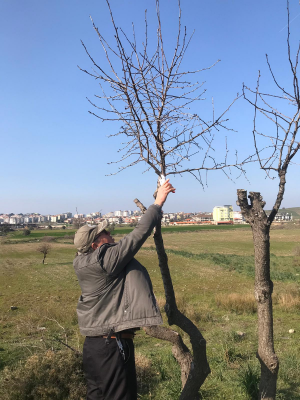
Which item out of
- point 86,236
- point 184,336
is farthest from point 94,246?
point 184,336

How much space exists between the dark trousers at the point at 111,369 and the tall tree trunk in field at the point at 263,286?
123cm

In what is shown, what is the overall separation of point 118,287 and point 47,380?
2151mm

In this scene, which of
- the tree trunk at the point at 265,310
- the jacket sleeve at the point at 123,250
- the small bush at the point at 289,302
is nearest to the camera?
the jacket sleeve at the point at 123,250

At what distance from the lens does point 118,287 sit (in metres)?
2.39

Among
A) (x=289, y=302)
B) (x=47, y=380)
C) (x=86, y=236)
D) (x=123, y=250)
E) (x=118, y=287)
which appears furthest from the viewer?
(x=289, y=302)

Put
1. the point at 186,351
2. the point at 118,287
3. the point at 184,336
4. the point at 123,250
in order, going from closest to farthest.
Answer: the point at 123,250, the point at 118,287, the point at 186,351, the point at 184,336

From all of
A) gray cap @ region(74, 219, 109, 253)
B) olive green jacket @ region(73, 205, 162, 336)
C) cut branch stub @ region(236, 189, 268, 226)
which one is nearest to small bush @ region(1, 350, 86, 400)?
olive green jacket @ region(73, 205, 162, 336)

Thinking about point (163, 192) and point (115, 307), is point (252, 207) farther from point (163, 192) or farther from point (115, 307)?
point (115, 307)

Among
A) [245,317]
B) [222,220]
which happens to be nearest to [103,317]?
[245,317]

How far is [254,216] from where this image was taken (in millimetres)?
2850

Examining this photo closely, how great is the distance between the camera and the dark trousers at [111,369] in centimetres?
233

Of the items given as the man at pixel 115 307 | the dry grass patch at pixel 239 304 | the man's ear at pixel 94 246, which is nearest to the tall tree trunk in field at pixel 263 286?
the man at pixel 115 307

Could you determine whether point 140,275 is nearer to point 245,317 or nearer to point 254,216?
point 254,216

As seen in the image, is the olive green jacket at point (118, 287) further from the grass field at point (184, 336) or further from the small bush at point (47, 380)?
the grass field at point (184, 336)
